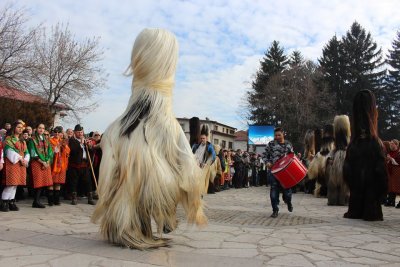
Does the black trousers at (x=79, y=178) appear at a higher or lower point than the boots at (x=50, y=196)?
higher

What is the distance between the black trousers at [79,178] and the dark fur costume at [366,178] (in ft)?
19.7

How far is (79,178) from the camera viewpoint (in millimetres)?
10211

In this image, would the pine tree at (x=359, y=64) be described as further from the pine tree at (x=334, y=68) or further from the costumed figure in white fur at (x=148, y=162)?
the costumed figure in white fur at (x=148, y=162)

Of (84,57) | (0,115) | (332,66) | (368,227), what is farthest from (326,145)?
(332,66)

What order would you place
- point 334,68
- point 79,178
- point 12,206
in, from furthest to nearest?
1. point 334,68
2. point 79,178
3. point 12,206

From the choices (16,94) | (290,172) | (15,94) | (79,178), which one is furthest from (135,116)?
(16,94)

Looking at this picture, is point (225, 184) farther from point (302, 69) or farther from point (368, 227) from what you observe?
point (302, 69)

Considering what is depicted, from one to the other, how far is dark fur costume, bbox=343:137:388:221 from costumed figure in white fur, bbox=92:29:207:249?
4559mm

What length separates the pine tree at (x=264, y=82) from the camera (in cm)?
4745

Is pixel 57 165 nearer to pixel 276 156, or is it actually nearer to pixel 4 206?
pixel 4 206

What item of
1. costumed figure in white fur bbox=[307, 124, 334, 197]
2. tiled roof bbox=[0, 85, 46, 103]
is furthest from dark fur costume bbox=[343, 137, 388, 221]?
tiled roof bbox=[0, 85, 46, 103]

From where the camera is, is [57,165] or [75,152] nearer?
[57,165]

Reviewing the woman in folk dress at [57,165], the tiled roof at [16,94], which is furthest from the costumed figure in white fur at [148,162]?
the tiled roof at [16,94]

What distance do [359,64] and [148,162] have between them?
4929cm
